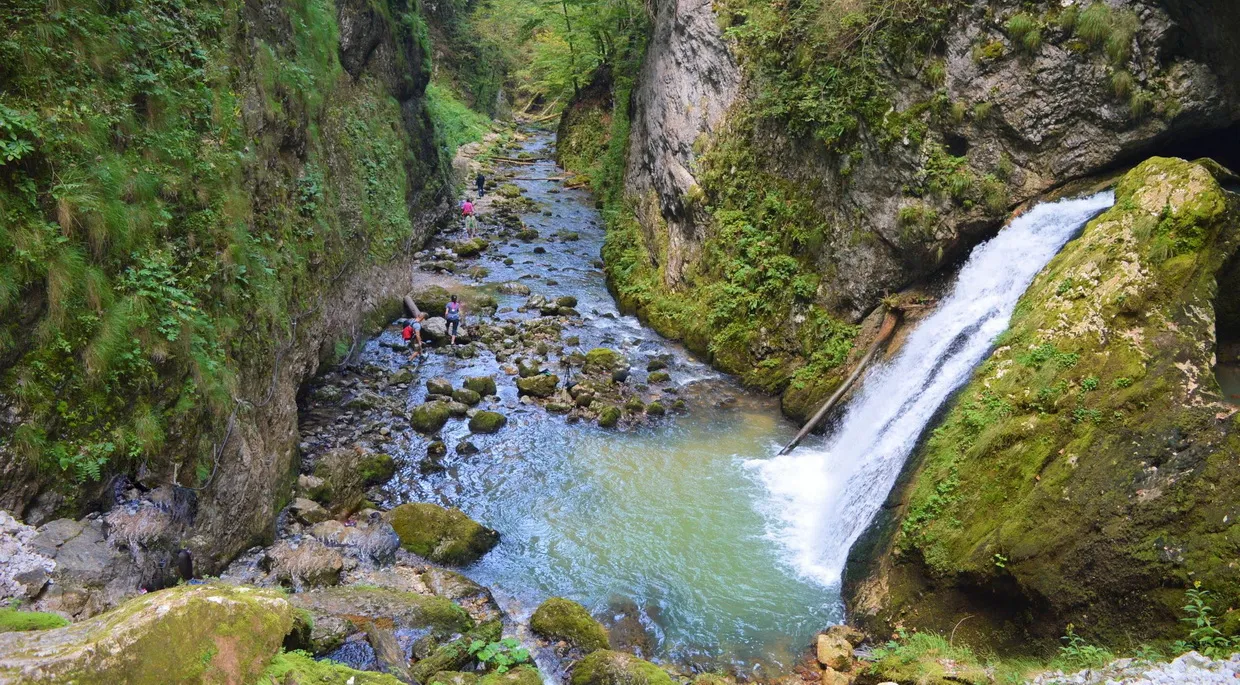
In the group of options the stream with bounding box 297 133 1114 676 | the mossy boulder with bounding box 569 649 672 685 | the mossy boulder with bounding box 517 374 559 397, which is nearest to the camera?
the mossy boulder with bounding box 569 649 672 685

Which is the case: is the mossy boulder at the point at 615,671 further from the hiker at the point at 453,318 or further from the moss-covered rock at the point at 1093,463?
the hiker at the point at 453,318

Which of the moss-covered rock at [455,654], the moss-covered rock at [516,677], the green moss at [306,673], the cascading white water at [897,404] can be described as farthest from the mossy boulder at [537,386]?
the green moss at [306,673]

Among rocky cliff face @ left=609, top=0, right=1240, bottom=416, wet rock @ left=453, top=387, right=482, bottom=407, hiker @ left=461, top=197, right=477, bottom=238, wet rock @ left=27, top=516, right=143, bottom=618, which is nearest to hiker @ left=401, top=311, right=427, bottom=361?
wet rock @ left=453, top=387, right=482, bottom=407

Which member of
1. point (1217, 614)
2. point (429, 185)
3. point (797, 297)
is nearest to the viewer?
point (1217, 614)

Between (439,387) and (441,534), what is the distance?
498cm

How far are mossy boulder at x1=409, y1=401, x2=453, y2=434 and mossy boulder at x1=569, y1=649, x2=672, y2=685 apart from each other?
6.74 meters

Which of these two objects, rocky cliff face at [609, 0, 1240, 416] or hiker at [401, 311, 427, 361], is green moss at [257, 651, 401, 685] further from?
hiker at [401, 311, 427, 361]

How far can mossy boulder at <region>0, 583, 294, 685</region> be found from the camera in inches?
150

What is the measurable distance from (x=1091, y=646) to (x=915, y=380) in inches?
214

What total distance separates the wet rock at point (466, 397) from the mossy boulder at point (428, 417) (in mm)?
698

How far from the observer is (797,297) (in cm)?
1578

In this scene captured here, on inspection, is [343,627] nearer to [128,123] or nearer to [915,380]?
[128,123]

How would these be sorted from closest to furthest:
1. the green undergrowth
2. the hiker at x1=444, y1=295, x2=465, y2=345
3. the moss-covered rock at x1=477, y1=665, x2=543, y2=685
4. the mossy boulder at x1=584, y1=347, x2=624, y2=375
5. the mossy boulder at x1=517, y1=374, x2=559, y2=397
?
the green undergrowth < the moss-covered rock at x1=477, y1=665, x2=543, y2=685 < the mossy boulder at x1=517, y1=374, x2=559, y2=397 < the mossy boulder at x1=584, y1=347, x2=624, y2=375 < the hiker at x1=444, y1=295, x2=465, y2=345

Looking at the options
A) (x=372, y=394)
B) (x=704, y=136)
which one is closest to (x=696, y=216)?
(x=704, y=136)
